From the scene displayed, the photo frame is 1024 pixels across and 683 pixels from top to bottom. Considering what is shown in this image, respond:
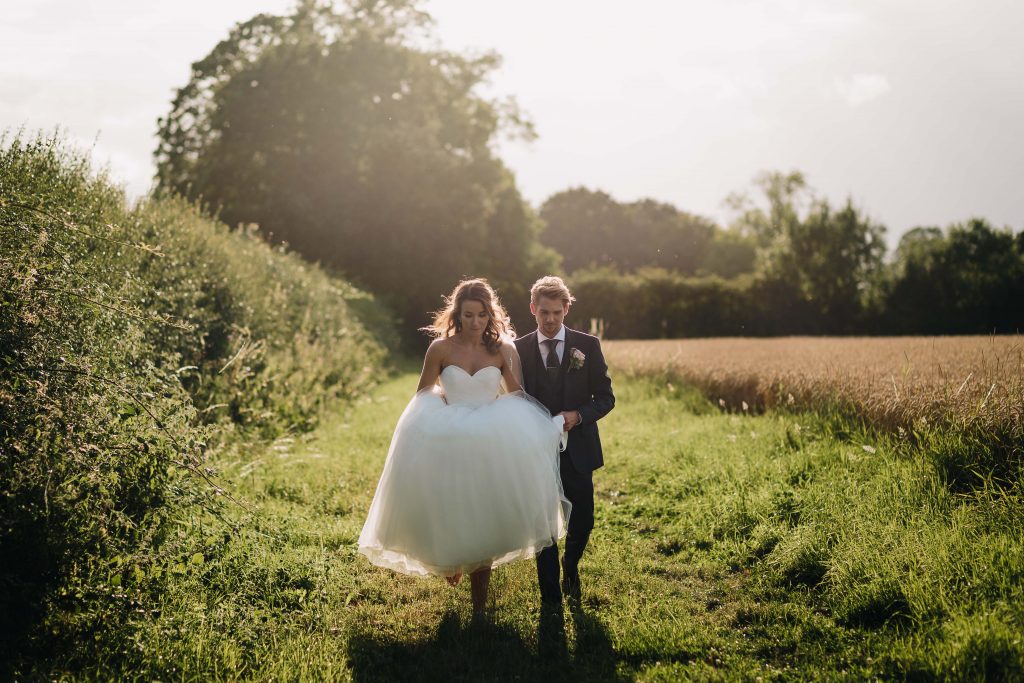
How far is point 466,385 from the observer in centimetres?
486

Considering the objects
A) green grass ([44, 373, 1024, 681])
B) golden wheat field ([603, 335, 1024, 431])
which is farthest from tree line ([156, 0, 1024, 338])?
green grass ([44, 373, 1024, 681])

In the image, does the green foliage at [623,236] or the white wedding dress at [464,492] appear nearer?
the white wedding dress at [464,492]

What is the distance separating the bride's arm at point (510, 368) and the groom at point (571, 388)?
0.22 meters

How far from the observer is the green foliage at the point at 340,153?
31172 millimetres

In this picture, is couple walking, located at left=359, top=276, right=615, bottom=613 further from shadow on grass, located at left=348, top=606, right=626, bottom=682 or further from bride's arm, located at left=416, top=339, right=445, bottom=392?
shadow on grass, located at left=348, top=606, right=626, bottom=682

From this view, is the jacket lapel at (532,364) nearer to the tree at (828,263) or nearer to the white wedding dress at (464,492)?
the white wedding dress at (464,492)

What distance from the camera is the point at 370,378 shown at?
17.5m

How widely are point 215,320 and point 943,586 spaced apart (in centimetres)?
972

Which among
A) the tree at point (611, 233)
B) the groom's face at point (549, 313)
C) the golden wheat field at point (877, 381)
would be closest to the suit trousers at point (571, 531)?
the groom's face at point (549, 313)

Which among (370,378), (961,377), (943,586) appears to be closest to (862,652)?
(943,586)

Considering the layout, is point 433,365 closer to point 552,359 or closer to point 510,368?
point 510,368

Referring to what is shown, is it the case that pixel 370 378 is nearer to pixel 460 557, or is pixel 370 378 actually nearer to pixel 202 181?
pixel 460 557

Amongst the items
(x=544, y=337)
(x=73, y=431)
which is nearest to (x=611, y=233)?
(x=544, y=337)

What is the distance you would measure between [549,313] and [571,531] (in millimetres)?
1741
